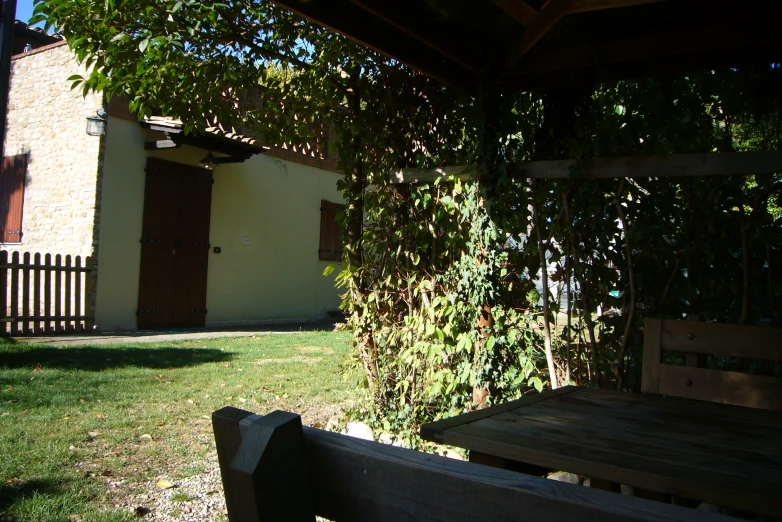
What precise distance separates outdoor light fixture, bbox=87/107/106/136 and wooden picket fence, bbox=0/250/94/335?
192 cm

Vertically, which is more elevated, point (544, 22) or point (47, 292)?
point (544, 22)

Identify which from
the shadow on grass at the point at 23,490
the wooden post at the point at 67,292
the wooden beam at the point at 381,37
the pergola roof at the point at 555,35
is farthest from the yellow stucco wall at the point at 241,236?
the pergola roof at the point at 555,35

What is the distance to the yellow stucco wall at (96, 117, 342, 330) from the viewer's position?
10297mm

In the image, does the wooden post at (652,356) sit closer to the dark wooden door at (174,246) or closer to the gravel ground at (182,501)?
the gravel ground at (182,501)

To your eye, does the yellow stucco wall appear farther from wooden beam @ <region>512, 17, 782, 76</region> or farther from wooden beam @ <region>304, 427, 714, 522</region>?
wooden beam @ <region>304, 427, 714, 522</region>

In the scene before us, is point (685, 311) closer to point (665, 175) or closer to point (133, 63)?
point (665, 175)

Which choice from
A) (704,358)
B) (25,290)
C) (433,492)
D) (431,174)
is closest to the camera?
(433,492)

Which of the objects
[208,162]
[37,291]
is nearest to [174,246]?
[208,162]

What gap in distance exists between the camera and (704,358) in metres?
2.88

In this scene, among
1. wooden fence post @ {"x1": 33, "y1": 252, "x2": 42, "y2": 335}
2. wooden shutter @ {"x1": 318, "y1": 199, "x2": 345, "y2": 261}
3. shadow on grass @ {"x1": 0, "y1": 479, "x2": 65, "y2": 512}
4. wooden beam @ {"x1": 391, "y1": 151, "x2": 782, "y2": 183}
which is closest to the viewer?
wooden beam @ {"x1": 391, "y1": 151, "x2": 782, "y2": 183}

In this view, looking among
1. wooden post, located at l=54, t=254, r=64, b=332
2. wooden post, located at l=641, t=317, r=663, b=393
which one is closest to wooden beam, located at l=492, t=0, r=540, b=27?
wooden post, located at l=641, t=317, r=663, b=393

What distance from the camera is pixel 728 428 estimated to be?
223cm

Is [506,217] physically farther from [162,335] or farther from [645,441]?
[162,335]

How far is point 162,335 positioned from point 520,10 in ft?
28.1
